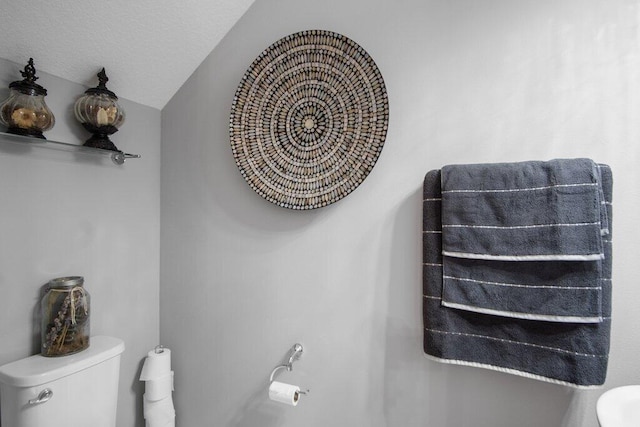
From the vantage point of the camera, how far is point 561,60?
1.01 meters

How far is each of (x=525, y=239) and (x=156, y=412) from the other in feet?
5.54

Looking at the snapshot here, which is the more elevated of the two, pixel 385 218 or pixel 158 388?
pixel 385 218

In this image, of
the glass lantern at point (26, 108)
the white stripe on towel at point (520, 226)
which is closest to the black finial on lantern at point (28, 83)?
the glass lantern at point (26, 108)

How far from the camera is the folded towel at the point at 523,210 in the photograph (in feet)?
2.89

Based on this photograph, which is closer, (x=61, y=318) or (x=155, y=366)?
(x=61, y=318)

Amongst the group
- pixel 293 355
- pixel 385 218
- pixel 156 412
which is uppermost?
pixel 385 218

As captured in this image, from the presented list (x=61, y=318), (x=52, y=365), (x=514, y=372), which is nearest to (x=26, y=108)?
(x=61, y=318)

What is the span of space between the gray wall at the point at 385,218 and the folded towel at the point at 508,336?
98mm

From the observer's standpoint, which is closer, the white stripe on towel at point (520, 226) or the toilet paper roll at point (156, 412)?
the white stripe on towel at point (520, 226)

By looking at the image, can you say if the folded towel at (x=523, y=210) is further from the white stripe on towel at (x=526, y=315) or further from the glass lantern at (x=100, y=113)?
the glass lantern at (x=100, y=113)

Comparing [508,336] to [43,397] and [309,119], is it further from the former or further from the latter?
[43,397]

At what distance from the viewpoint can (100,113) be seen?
1.29 metres

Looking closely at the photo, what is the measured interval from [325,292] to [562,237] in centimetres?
83

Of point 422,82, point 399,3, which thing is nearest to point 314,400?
point 422,82
